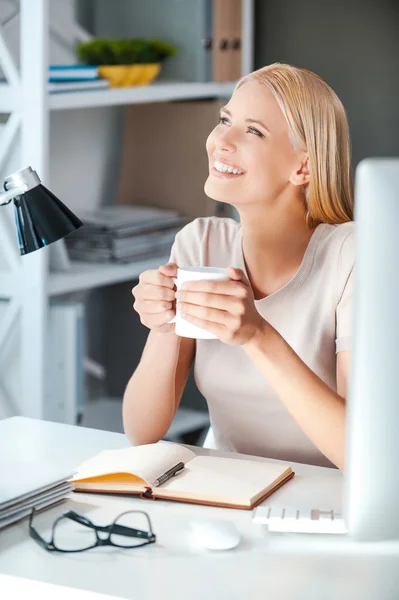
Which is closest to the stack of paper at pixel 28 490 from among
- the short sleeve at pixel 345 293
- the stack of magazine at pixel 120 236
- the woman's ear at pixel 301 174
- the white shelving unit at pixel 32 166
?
the short sleeve at pixel 345 293

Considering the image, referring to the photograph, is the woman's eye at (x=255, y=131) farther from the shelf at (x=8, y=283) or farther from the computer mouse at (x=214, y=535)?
the shelf at (x=8, y=283)

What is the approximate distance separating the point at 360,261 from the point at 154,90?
211 cm

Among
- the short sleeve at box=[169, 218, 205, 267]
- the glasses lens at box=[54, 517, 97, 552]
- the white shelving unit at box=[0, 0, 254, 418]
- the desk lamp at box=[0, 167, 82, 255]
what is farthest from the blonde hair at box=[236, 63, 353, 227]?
the white shelving unit at box=[0, 0, 254, 418]

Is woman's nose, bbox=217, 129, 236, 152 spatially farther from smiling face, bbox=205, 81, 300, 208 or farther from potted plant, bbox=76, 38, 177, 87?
potted plant, bbox=76, 38, 177, 87

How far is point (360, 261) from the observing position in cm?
94

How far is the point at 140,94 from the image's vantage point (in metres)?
2.89

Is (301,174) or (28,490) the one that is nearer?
(28,490)

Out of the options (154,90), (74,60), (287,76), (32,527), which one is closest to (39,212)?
(32,527)

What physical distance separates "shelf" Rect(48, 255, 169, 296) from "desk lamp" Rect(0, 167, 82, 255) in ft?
4.29

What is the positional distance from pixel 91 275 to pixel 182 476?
4.85 ft

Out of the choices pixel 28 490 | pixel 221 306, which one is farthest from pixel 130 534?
pixel 221 306

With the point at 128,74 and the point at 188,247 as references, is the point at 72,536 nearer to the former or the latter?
the point at 188,247

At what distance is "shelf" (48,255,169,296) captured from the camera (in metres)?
2.68

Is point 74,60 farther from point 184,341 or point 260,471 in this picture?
point 260,471
